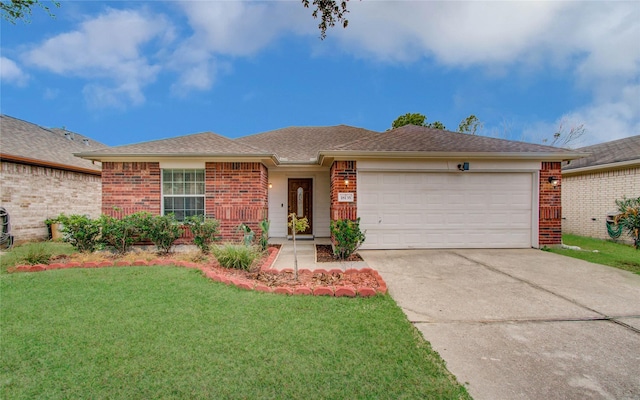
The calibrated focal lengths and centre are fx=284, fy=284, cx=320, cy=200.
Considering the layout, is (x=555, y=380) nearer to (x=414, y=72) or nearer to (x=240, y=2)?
(x=240, y=2)

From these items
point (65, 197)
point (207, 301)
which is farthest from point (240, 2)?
point (65, 197)

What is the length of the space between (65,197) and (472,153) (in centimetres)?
1388

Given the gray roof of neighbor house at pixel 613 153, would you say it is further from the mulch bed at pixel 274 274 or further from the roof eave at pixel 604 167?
the mulch bed at pixel 274 274

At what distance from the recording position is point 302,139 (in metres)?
12.6

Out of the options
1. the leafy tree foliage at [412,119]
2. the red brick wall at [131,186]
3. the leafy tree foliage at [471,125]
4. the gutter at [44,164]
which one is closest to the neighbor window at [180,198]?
the red brick wall at [131,186]

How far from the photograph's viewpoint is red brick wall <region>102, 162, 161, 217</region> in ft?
26.3

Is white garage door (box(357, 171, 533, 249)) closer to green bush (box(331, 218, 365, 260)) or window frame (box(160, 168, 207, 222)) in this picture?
green bush (box(331, 218, 365, 260))

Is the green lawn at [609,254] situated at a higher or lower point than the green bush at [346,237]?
lower

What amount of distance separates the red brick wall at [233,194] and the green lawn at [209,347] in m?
3.91

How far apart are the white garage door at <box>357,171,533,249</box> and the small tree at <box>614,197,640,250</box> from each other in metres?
3.79

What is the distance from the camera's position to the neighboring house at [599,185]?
9534 mm

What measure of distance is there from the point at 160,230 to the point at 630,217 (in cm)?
1387

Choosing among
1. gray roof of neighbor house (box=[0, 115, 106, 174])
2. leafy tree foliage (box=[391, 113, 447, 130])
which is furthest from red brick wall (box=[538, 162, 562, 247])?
gray roof of neighbor house (box=[0, 115, 106, 174])

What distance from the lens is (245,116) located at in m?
19.4
